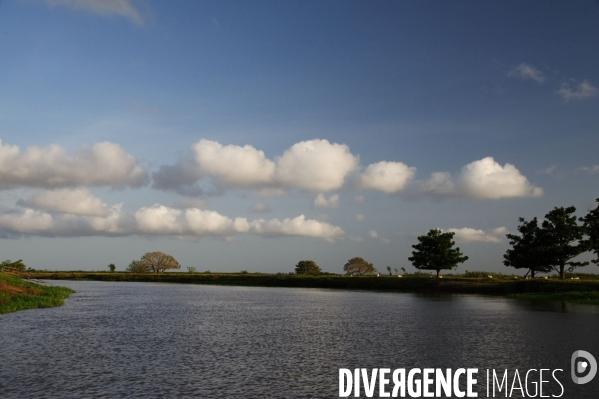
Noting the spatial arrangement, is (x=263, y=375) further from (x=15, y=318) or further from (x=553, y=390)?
(x=15, y=318)

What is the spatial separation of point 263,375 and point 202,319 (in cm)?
2091

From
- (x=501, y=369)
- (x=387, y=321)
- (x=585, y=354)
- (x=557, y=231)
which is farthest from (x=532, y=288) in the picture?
(x=501, y=369)

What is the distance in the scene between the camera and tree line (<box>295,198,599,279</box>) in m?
79.1

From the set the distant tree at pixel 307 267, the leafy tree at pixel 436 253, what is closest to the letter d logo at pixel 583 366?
the leafy tree at pixel 436 253

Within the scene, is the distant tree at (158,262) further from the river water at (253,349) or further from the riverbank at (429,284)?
the river water at (253,349)

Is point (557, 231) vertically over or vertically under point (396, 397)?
over

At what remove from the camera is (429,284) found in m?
89.6

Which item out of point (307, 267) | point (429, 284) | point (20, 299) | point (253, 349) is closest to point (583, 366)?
point (253, 349)

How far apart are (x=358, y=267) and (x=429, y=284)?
283 ft

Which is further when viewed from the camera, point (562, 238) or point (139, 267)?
point (139, 267)

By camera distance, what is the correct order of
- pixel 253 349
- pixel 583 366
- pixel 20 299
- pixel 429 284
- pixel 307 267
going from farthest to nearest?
pixel 307 267, pixel 429 284, pixel 20 299, pixel 253 349, pixel 583 366

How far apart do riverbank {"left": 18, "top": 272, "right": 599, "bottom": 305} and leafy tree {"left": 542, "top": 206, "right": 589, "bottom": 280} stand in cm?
795

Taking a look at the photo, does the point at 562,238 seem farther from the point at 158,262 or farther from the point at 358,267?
the point at 158,262

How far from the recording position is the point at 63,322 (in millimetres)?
Answer: 34906
